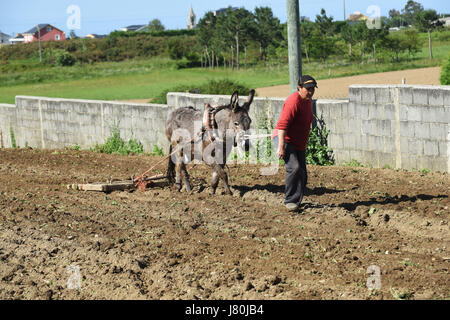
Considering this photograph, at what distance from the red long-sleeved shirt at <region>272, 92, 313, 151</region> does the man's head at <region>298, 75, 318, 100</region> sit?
8 centimetres

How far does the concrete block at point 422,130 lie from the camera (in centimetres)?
1256

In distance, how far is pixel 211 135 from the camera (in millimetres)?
10844

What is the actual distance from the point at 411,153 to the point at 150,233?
6.30m

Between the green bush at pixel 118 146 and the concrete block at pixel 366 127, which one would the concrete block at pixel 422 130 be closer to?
the concrete block at pixel 366 127

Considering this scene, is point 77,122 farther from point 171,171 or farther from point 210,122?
point 210,122

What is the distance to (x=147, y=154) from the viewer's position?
1766cm

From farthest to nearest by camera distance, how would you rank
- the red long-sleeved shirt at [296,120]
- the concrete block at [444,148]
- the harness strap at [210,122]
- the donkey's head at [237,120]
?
the concrete block at [444,148] → the harness strap at [210,122] → the donkey's head at [237,120] → the red long-sleeved shirt at [296,120]

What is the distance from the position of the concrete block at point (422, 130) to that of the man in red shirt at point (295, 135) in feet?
12.6

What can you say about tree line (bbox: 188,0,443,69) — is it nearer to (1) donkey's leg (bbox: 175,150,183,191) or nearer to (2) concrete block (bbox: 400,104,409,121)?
(2) concrete block (bbox: 400,104,409,121)

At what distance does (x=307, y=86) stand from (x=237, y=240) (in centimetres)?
255

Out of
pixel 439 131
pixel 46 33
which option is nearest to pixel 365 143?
pixel 439 131

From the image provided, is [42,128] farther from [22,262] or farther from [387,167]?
[22,262]

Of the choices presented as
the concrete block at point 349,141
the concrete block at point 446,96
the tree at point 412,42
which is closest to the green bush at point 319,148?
the concrete block at point 349,141
